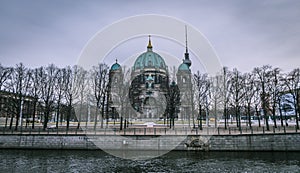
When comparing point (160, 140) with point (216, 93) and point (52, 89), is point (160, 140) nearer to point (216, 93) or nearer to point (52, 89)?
point (216, 93)

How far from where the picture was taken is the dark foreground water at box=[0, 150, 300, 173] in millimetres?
17531

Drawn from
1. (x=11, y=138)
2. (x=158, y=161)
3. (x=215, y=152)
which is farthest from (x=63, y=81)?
(x=215, y=152)

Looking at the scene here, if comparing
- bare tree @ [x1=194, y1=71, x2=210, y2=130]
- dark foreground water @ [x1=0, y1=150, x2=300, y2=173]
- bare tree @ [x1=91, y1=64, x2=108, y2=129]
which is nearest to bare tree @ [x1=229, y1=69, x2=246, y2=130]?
bare tree @ [x1=194, y1=71, x2=210, y2=130]

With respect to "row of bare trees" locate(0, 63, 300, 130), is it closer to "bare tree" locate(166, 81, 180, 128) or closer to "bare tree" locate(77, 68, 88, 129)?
"bare tree" locate(77, 68, 88, 129)

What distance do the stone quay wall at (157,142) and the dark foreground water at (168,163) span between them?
3.90ft

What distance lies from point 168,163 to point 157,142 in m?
6.59

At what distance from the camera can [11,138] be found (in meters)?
28.2

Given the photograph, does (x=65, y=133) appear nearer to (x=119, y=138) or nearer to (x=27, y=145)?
(x=27, y=145)

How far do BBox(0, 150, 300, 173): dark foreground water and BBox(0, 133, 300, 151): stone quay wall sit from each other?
3.90 ft

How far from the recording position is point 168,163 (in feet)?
64.6

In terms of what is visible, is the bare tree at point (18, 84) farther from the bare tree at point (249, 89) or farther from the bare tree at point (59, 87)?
the bare tree at point (249, 89)

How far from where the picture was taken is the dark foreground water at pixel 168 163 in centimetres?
1753

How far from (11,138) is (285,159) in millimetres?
31079

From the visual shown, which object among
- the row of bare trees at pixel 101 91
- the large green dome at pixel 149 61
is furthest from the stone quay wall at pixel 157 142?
the large green dome at pixel 149 61
